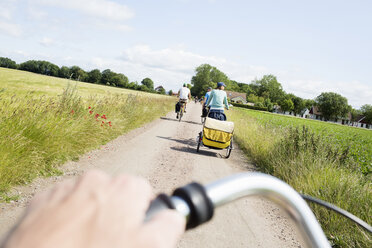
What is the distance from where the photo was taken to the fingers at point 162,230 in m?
0.36

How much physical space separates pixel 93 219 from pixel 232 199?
359 millimetres

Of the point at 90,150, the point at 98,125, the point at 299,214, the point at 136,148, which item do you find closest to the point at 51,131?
the point at 90,150

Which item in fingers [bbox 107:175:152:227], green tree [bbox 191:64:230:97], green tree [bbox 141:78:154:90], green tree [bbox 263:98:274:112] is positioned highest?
green tree [bbox 191:64:230:97]

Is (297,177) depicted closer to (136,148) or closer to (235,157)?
(235,157)

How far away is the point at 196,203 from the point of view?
0.52 metres

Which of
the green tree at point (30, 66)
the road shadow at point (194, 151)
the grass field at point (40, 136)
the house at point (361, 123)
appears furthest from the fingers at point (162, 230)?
the house at point (361, 123)

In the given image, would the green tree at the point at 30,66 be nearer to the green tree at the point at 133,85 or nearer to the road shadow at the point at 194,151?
the green tree at the point at 133,85

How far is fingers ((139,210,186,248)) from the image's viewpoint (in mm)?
358

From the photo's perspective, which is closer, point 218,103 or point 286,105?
point 218,103

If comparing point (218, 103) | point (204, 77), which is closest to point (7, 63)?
point (204, 77)

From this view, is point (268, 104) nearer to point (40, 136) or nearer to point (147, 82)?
point (147, 82)

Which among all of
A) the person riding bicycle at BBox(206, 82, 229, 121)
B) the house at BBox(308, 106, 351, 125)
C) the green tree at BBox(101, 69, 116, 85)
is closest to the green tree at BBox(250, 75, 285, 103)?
the house at BBox(308, 106, 351, 125)

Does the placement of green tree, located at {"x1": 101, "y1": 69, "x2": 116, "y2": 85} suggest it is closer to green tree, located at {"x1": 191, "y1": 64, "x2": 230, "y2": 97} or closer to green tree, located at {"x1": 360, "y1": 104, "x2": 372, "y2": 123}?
green tree, located at {"x1": 191, "y1": 64, "x2": 230, "y2": 97}

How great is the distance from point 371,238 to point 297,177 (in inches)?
93.2
